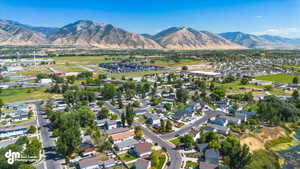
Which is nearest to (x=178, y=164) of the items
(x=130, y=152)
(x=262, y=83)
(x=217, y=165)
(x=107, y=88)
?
(x=217, y=165)

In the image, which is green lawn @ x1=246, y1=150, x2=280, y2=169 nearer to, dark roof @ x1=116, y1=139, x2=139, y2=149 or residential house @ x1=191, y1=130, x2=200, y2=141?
residential house @ x1=191, y1=130, x2=200, y2=141

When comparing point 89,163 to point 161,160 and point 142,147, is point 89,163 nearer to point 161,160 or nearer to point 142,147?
point 142,147

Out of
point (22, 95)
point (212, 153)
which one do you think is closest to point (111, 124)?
point (212, 153)

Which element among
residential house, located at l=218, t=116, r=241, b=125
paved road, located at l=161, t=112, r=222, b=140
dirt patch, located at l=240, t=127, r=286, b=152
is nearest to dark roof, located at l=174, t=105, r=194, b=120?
paved road, located at l=161, t=112, r=222, b=140

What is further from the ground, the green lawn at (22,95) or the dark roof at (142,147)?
the green lawn at (22,95)

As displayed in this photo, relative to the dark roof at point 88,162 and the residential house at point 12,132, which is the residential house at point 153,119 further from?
the residential house at point 12,132

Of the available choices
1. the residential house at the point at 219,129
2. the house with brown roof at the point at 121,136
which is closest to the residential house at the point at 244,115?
the residential house at the point at 219,129
